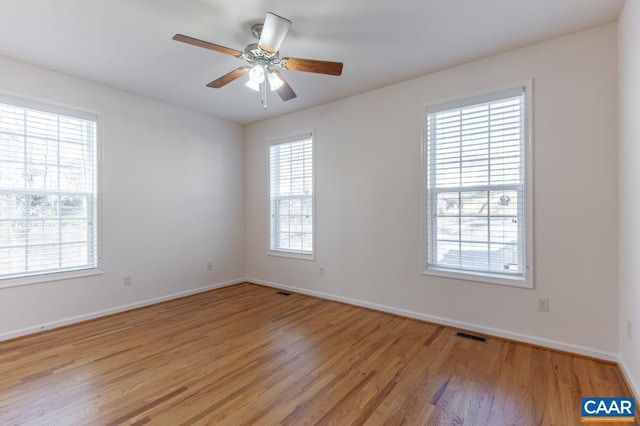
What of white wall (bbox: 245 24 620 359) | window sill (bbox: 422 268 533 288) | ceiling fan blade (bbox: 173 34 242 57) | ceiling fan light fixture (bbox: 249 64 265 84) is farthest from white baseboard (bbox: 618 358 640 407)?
ceiling fan blade (bbox: 173 34 242 57)

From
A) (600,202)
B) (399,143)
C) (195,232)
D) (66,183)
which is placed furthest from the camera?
(195,232)

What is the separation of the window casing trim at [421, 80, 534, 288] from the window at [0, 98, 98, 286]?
373 centimetres

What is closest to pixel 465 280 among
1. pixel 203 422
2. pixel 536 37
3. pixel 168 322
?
pixel 536 37

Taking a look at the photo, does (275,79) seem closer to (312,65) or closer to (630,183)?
(312,65)

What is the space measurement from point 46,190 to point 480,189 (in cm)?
440

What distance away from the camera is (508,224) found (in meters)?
2.89

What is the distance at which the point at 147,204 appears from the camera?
3980 millimetres

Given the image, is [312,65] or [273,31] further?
[312,65]

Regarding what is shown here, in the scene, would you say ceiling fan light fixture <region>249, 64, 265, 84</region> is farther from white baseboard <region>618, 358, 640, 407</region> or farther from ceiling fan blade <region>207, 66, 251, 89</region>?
white baseboard <region>618, 358, 640, 407</region>

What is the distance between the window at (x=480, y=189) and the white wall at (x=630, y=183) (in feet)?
2.04

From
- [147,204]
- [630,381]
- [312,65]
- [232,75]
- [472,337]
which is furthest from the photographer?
[147,204]

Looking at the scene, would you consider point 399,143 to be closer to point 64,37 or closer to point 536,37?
point 536,37

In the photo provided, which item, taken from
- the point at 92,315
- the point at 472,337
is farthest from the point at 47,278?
the point at 472,337

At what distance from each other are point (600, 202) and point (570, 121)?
2.33ft
